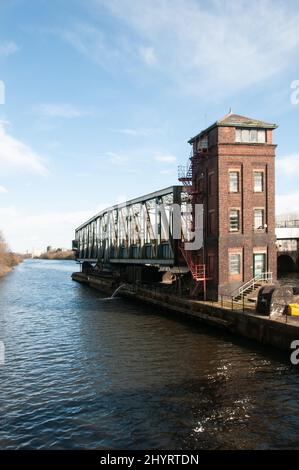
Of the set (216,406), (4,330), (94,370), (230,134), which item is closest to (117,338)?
(94,370)

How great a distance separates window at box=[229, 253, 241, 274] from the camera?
36688 millimetres

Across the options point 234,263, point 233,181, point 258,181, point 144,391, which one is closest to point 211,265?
point 234,263

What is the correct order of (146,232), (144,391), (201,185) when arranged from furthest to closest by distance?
(146,232) → (201,185) → (144,391)

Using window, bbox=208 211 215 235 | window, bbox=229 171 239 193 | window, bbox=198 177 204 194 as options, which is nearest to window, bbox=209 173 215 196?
window, bbox=198 177 204 194

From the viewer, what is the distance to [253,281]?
36969 millimetres

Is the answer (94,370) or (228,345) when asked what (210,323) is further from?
(94,370)

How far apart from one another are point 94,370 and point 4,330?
14.0m

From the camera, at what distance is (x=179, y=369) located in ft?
70.2

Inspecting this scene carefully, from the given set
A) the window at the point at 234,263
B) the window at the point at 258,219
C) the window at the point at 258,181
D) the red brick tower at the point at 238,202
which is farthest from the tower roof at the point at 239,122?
the window at the point at 234,263

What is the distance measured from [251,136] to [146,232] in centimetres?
2072

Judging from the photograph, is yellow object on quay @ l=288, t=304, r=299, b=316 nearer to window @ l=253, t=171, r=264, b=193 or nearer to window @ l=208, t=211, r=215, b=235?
window @ l=208, t=211, r=215, b=235

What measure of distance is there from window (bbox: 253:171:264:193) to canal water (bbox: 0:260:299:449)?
13.9m

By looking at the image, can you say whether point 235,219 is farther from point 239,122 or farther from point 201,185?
point 239,122

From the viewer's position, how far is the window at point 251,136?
36.9m
